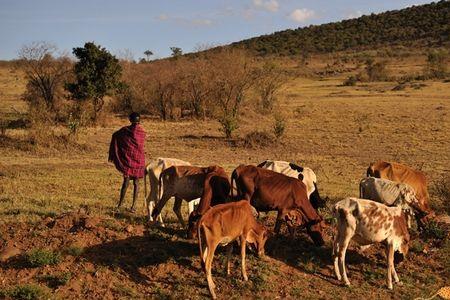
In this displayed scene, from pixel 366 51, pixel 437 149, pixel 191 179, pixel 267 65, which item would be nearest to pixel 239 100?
pixel 267 65

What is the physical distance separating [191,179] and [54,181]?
25.6ft

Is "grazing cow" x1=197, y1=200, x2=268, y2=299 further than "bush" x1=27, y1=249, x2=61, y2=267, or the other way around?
"bush" x1=27, y1=249, x2=61, y2=267

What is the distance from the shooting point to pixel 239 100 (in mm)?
31547

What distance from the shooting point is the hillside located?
3206 inches

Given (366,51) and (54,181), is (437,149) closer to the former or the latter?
(54,181)

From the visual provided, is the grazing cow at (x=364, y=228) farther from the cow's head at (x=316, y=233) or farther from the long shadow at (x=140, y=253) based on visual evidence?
the long shadow at (x=140, y=253)

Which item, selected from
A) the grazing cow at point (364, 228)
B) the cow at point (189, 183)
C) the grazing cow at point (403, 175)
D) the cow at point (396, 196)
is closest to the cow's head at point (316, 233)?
the grazing cow at point (364, 228)

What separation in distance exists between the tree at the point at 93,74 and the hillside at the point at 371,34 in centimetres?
5871

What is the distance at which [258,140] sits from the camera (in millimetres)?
23469

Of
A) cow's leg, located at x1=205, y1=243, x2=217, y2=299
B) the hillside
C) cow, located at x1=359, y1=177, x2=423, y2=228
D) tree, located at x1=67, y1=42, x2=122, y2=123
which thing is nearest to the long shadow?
cow's leg, located at x1=205, y1=243, x2=217, y2=299

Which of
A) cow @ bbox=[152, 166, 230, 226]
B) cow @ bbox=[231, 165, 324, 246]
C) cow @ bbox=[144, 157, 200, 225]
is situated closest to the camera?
cow @ bbox=[231, 165, 324, 246]

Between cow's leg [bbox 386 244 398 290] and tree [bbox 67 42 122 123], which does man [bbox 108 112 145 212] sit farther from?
tree [bbox 67 42 122 123]

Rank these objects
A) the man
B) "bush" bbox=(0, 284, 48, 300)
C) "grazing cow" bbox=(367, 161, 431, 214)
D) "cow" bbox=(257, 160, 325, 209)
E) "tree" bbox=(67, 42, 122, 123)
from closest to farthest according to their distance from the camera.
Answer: "bush" bbox=(0, 284, 48, 300) < the man < "cow" bbox=(257, 160, 325, 209) < "grazing cow" bbox=(367, 161, 431, 214) < "tree" bbox=(67, 42, 122, 123)

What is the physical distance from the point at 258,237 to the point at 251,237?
0.12 metres
